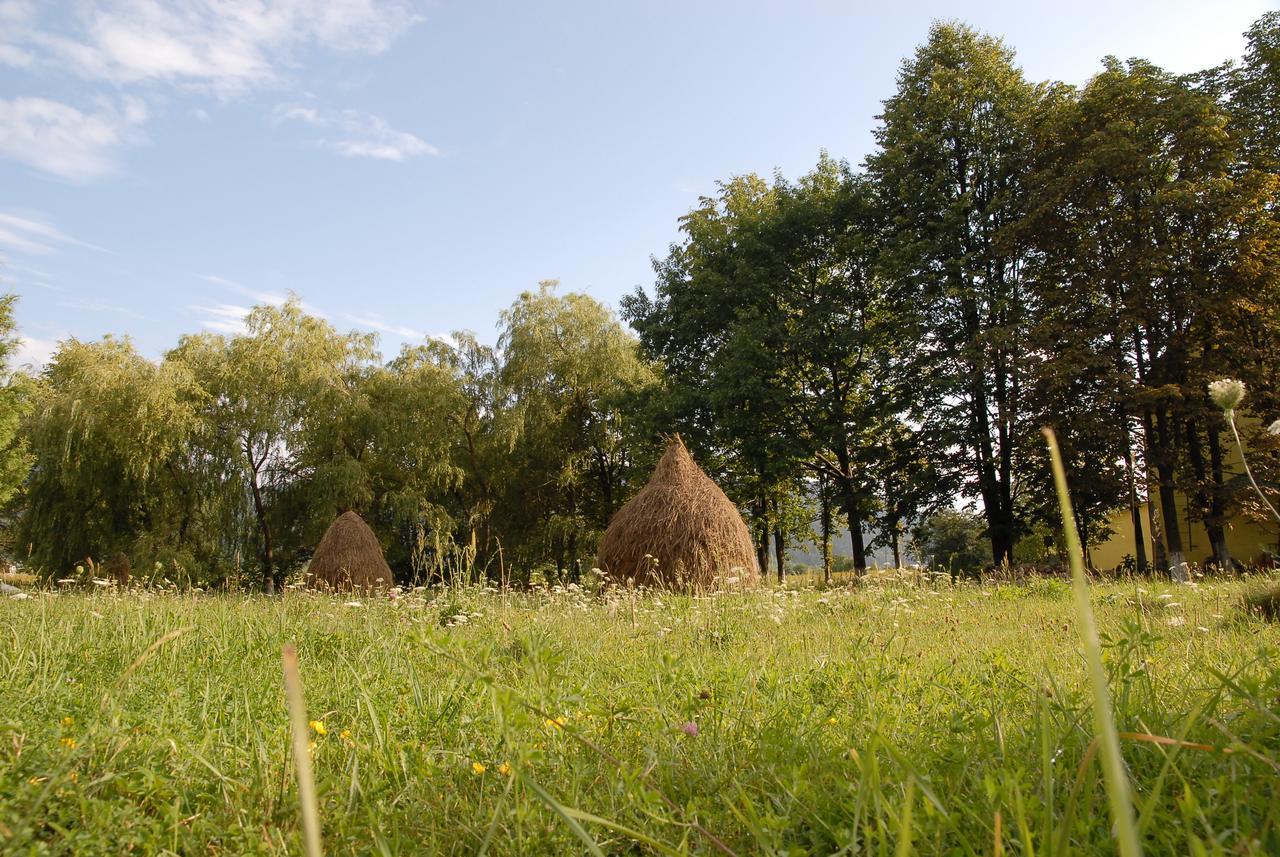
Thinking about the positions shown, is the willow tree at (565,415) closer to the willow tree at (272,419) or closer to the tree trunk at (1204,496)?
the willow tree at (272,419)

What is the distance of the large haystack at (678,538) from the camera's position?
1171 cm

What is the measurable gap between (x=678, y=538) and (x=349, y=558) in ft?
23.2

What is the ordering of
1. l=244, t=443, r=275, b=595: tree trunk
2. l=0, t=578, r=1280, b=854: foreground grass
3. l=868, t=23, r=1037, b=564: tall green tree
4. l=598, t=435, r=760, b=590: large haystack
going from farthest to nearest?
1. l=244, t=443, r=275, b=595: tree trunk
2. l=868, t=23, r=1037, b=564: tall green tree
3. l=598, t=435, r=760, b=590: large haystack
4. l=0, t=578, r=1280, b=854: foreground grass

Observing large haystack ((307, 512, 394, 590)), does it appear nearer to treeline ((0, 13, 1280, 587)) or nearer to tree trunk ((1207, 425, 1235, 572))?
treeline ((0, 13, 1280, 587))

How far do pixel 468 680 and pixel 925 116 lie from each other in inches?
783

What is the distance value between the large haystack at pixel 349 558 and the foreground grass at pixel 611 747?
10.8m

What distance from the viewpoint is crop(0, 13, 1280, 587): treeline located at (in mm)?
15438

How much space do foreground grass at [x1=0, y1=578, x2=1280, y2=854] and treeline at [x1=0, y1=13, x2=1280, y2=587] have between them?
25.9 ft

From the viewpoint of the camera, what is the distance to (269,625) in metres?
4.79

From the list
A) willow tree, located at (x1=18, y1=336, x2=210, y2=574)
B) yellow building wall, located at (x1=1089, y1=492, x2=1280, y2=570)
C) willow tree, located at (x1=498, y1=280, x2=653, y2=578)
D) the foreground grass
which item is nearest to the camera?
the foreground grass

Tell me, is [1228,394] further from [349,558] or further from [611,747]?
[349,558]

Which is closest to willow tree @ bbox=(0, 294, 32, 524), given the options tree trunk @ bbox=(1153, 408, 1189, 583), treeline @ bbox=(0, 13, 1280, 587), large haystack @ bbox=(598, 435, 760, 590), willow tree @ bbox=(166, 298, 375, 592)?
treeline @ bbox=(0, 13, 1280, 587)

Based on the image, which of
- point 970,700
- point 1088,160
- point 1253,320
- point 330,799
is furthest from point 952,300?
point 330,799

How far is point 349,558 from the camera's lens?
49.3ft
